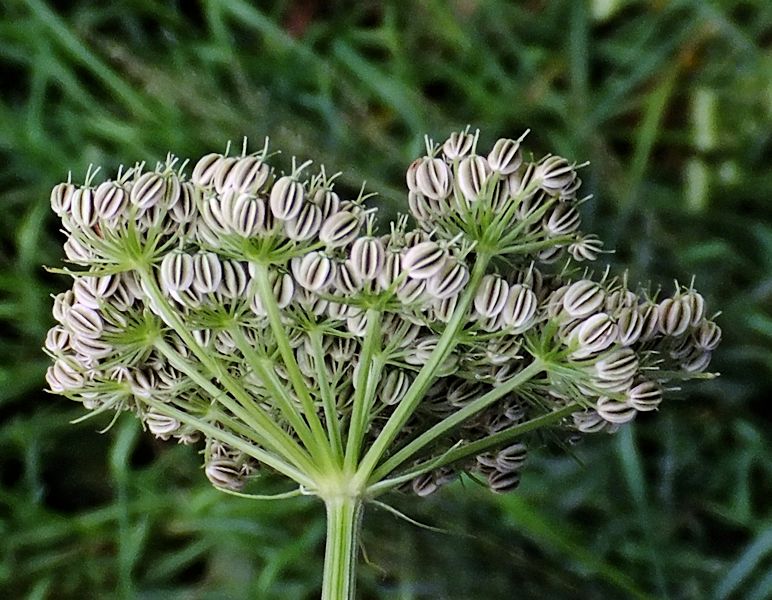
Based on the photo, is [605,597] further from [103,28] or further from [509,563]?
[103,28]

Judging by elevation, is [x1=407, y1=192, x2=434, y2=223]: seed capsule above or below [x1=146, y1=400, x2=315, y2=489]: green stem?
above

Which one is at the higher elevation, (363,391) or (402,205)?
(402,205)

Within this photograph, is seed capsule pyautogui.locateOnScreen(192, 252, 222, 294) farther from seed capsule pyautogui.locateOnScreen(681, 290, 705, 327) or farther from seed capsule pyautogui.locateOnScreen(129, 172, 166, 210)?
seed capsule pyautogui.locateOnScreen(681, 290, 705, 327)

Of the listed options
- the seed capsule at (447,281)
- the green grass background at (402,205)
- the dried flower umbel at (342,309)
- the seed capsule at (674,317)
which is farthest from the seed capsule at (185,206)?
the green grass background at (402,205)

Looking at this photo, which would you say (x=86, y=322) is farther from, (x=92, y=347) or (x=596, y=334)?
(x=596, y=334)

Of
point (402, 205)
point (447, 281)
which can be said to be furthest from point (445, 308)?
point (402, 205)

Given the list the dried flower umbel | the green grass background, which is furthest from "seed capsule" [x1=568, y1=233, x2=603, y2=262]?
the green grass background

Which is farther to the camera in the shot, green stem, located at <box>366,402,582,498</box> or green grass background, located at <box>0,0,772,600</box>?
green grass background, located at <box>0,0,772,600</box>
